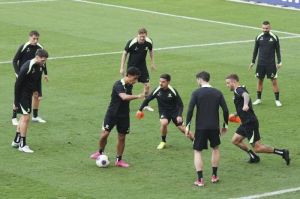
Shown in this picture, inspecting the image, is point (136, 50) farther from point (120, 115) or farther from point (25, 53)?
point (120, 115)

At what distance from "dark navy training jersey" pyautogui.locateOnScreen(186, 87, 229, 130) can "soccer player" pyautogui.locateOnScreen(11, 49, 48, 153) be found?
3.97 metres

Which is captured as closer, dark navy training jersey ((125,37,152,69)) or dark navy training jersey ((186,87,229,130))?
dark navy training jersey ((186,87,229,130))

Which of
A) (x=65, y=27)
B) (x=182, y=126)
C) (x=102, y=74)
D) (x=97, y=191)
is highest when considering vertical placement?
(x=65, y=27)

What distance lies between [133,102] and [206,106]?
304 inches

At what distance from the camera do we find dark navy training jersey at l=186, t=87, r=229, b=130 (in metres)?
16.2

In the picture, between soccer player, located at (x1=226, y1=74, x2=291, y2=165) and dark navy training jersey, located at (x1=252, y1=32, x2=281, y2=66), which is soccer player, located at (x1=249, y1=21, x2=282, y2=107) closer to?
dark navy training jersey, located at (x1=252, y1=32, x2=281, y2=66)

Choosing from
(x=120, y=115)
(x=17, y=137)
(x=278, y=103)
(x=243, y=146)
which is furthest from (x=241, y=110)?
(x=278, y=103)

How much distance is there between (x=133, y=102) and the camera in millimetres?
23828

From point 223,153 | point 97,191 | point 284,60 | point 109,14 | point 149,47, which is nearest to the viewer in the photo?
point 97,191

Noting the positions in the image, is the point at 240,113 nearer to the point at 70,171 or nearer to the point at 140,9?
the point at 70,171

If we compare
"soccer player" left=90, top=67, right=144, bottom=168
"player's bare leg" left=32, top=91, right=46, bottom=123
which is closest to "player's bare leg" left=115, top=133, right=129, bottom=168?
"soccer player" left=90, top=67, right=144, bottom=168

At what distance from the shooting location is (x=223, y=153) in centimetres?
1867

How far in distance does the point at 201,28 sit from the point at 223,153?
1882 cm

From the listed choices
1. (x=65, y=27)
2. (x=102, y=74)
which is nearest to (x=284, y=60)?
(x=102, y=74)
